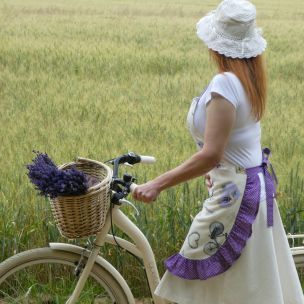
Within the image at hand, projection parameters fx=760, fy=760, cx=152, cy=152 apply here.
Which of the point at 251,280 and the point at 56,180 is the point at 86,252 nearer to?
the point at 56,180

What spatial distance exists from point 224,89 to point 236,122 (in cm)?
13

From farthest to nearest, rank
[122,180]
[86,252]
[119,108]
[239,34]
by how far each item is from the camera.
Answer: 1. [119,108]
2. [86,252]
3. [122,180]
4. [239,34]

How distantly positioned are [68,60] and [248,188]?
7.53 m

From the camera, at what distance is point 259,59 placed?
237 centimetres

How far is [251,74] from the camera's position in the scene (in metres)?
2.35

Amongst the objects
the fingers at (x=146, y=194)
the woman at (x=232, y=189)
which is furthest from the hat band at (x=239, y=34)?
the fingers at (x=146, y=194)

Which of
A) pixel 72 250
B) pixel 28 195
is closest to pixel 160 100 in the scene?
pixel 28 195

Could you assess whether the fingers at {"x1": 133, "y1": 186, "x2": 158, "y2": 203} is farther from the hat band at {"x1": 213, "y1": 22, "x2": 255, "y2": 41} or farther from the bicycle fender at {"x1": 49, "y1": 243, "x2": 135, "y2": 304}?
the hat band at {"x1": 213, "y1": 22, "x2": 255, "y2": 41}

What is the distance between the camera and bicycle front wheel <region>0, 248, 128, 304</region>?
2.58m

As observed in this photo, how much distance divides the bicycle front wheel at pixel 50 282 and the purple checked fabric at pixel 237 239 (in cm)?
27

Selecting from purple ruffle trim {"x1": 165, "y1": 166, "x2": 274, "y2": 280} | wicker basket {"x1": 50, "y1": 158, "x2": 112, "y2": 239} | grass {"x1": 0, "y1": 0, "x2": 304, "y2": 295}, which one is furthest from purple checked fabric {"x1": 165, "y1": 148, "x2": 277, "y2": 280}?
grass {"x1": 0, "y1": 0, "x2": 304, "y2": 295}

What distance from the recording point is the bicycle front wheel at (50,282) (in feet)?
8.46

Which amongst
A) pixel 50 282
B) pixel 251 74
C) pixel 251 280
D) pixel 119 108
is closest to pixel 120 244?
pixel 251 280

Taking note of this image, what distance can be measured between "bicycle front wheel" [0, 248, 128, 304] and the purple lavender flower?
14.5 inches
